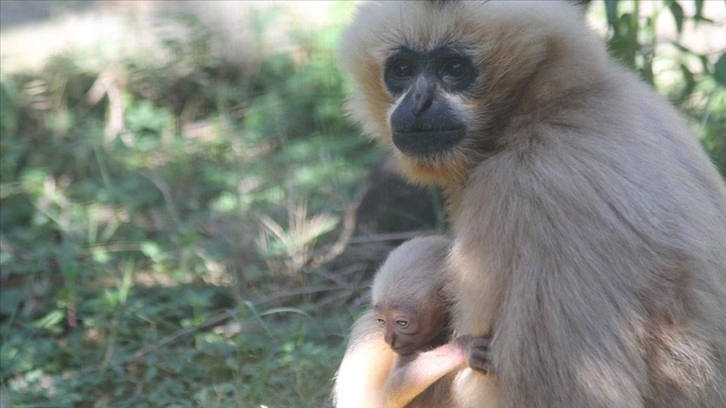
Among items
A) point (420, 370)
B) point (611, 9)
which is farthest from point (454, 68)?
point (611, 9)

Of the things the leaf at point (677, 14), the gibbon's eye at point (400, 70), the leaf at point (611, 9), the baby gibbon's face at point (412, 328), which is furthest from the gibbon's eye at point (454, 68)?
the leaf at point (677, 14)

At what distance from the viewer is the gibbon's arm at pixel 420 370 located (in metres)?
3.78

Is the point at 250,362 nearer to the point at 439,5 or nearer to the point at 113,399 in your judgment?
the point at 113,399

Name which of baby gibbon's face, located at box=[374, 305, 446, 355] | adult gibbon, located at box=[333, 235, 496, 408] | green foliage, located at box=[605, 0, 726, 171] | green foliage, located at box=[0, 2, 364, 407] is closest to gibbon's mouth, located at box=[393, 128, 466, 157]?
adult gibbon, located at box=[333, 235, 496, 408]

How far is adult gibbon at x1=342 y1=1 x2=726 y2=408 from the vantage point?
3.38 m

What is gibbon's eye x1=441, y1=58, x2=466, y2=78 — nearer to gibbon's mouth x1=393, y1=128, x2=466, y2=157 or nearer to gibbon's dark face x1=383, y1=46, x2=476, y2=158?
gibbon's dark face x1=383, y1=46, x2=476, y2=158

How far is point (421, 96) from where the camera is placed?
4113 millimetres

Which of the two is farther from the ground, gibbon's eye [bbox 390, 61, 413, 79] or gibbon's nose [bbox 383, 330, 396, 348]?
gibbon's eye [bbox 390, 61, 413, 79]

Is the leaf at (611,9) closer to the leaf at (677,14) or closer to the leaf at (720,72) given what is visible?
the leaf at (677,14)

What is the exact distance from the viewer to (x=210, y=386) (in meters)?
5.32

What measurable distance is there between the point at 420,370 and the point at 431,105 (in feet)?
3.39

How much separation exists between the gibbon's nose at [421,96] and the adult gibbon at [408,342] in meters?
0.54

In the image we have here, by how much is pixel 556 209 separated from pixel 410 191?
3650mm

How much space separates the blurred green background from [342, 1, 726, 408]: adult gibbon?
1.64 m
